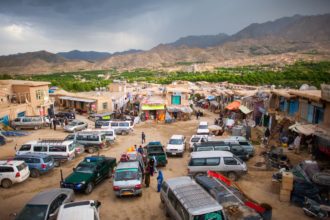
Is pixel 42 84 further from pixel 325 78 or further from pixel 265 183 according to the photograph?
pixel 325 78

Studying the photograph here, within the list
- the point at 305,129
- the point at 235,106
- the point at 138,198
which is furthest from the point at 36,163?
the point at 235,106

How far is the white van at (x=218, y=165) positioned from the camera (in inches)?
666

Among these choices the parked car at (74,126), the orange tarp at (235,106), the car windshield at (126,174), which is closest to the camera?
the car windshield at (126,174)

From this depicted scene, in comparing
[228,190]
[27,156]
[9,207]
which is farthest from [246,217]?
[27,156]

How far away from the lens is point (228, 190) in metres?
12.5

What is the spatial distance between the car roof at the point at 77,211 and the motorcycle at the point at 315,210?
9.20 meters

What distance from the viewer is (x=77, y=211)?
1032 cm

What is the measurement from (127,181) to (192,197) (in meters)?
4.94

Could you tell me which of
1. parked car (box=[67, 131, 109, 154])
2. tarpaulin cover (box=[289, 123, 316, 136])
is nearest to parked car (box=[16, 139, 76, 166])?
parked car (box=[67, 131, 109, 154])

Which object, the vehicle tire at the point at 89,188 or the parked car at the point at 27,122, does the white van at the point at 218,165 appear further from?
the parked car at the point at 27,122

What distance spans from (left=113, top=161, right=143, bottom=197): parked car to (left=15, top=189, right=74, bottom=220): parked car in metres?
2.80

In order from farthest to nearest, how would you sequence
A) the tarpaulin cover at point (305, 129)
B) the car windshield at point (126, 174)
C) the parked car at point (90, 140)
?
the parked car at point (90, 140) → the tarpaulin cover at point (305, 129) → the car windshield at point (126, 174)

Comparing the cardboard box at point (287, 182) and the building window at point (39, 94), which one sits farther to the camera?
the building window at point (39, 94)

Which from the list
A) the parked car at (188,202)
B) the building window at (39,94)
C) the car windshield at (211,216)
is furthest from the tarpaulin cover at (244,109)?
the building window at (39,94)
